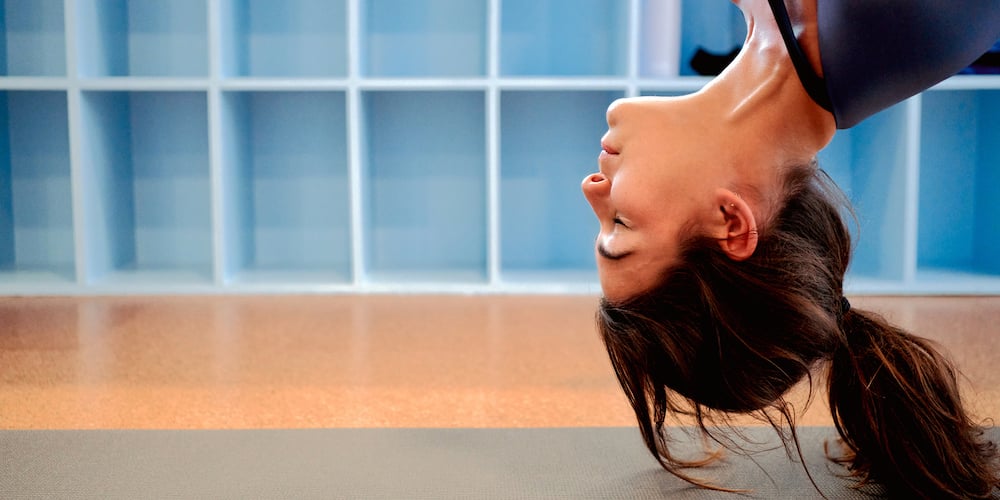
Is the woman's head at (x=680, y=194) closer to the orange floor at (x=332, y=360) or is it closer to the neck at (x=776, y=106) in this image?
the neck at (x=776, y=106)

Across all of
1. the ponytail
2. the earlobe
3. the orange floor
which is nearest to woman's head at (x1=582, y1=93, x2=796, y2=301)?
the earlobe

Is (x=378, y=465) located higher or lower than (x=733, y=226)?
lower

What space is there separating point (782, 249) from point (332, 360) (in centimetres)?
84

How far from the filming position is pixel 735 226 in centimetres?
72

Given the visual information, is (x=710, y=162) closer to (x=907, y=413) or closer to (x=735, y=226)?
(x=735, y=226)

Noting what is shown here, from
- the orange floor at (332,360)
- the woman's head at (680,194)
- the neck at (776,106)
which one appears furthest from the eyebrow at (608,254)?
the orange floor at (332,360)

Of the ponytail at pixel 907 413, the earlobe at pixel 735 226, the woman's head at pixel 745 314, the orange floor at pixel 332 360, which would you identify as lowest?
the orange floor at pixel 332 360

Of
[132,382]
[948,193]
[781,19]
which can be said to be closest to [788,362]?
[781,19]

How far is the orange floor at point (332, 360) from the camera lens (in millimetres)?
1071

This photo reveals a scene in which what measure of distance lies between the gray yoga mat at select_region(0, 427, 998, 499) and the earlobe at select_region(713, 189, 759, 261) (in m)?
0.23

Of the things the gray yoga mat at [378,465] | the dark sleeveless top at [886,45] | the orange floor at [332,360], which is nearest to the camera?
the dark sleeveless top at [886,45]

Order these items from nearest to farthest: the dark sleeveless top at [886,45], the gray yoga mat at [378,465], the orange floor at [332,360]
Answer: the dark sleeveless top at [886,45] < the gray yoga mat at [378,465] < the orange floor at [332,360]

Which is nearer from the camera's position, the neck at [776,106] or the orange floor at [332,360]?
the neck at [776,106]

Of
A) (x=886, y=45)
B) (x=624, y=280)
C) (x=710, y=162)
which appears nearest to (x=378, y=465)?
(x=624, y=280)
